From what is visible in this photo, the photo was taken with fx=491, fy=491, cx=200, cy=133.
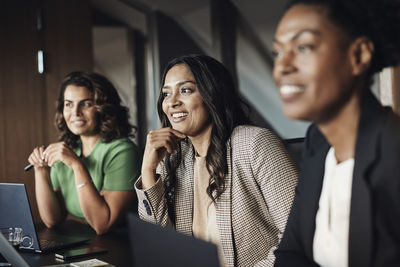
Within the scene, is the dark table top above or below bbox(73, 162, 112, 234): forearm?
below

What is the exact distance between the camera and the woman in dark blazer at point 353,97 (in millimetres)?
942

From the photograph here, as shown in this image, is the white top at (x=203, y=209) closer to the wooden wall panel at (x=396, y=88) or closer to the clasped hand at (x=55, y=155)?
the clasped hand at (x=55, y=155)

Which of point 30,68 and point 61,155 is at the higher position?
point 30,68

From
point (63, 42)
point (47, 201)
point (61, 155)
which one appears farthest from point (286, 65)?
point (63, 42)

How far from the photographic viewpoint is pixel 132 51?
542cm

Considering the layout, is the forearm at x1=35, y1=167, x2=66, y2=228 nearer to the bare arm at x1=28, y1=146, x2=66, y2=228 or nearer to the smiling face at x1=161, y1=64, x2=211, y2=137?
the bare arm at x1=28, y1=146, x2=66, y2=228

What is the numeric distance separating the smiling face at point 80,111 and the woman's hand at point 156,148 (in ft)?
2.23

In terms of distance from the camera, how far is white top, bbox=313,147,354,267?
3.41 feet

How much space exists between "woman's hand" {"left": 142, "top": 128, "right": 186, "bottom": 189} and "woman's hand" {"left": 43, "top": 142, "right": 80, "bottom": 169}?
1.67ft

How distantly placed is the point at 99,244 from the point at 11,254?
410 millimetres

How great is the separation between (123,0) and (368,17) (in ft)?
14.1

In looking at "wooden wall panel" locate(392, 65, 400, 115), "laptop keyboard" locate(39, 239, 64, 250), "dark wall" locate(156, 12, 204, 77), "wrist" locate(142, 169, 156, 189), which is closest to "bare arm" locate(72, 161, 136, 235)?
"laptop keyboard" locate(39, 239, 64, 250)

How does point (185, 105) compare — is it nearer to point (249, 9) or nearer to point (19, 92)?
point (19, 92)

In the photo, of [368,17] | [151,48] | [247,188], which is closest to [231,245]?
[247,188]
